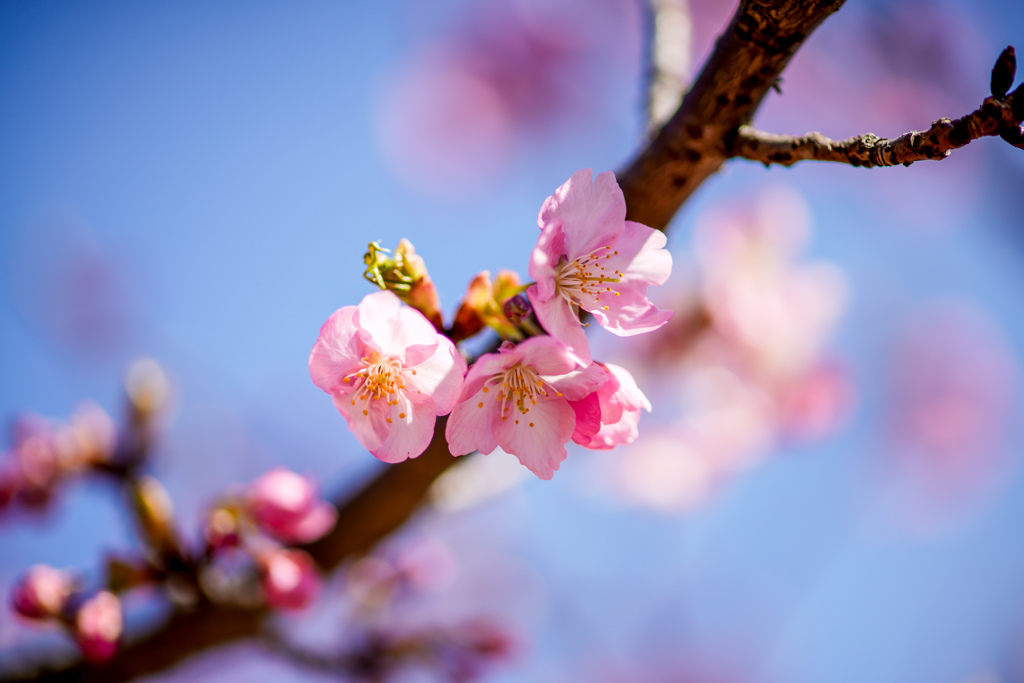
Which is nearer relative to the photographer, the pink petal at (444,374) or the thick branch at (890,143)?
the thick branch at (890,143)

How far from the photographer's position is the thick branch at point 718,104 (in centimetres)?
79

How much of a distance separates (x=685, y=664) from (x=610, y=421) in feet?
16.4

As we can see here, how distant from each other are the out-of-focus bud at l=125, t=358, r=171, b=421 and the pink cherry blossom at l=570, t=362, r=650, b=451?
1318 mm

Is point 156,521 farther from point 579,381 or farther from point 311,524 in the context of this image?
point 579,381

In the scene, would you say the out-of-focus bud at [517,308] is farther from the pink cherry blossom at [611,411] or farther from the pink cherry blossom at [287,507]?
the pink cherry blossom at [287,507]

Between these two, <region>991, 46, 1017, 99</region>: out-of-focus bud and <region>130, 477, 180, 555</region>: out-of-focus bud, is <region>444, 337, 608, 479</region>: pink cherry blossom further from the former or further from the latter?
<region>130, 477, 180, 555</region>: out-of-focus bud

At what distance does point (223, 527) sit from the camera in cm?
133

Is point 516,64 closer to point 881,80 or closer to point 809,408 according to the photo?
point 881,80

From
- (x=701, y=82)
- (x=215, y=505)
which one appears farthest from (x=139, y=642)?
(x=701, y=82)

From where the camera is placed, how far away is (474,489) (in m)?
1.80

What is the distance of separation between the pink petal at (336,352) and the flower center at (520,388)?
0.69ft

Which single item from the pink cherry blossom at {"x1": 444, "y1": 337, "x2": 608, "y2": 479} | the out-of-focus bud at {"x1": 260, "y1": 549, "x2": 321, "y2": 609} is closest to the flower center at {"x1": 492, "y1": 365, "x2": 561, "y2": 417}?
the pink cherry blossom at {"x1": 444, "y1": 337, "x2": 608, "y2": 479}

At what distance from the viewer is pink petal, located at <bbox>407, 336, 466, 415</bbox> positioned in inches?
30.0

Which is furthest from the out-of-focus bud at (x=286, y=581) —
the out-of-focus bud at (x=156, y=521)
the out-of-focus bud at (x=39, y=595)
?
the out-of-focus bud at (x=39, y=595)
